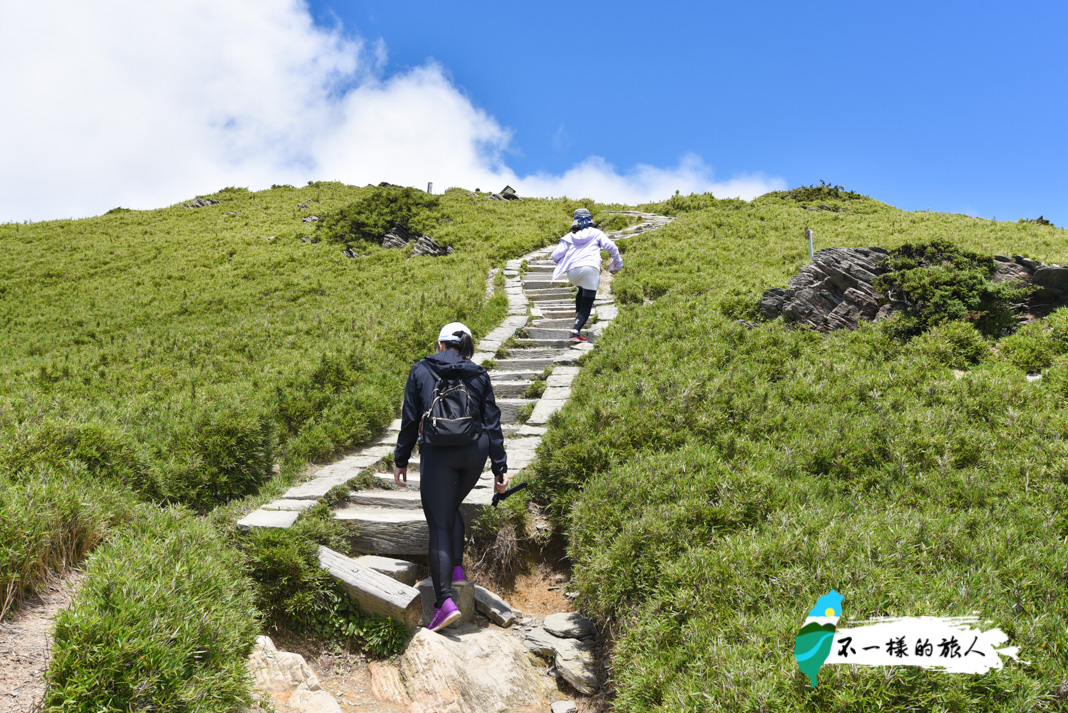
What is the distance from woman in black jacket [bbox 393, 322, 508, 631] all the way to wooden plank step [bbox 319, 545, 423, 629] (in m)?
0.23

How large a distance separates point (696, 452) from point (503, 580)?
2.49m

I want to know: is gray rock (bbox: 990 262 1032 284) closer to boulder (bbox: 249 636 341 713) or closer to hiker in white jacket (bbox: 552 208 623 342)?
hiker in white jacket (bbox: 552 208 623 342)

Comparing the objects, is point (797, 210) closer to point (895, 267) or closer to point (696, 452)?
point (895, 267)

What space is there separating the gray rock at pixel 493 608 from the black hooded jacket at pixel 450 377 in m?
1.28

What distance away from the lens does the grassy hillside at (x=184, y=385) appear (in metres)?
4.00

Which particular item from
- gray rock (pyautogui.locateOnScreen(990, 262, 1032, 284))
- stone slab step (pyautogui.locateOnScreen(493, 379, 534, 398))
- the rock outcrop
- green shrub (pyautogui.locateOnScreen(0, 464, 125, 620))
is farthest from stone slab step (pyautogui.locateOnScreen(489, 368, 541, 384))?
gray rock (pyautogui.locateOnScreen(990, 262, 1032, 284))

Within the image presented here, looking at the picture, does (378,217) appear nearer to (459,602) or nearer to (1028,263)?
(1028,263)

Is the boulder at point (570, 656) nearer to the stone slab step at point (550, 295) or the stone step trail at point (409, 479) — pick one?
the stone step trail at point (409, 479)

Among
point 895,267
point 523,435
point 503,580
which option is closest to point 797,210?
point 895,267

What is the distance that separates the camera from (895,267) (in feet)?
34.7

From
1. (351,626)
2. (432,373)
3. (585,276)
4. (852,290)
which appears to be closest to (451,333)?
(432,373)

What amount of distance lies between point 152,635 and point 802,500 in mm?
5216

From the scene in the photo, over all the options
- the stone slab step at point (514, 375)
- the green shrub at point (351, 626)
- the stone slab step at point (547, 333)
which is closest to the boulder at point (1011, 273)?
the stone slab step at point (547, 333)

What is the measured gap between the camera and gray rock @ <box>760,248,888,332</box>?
10047 mm
